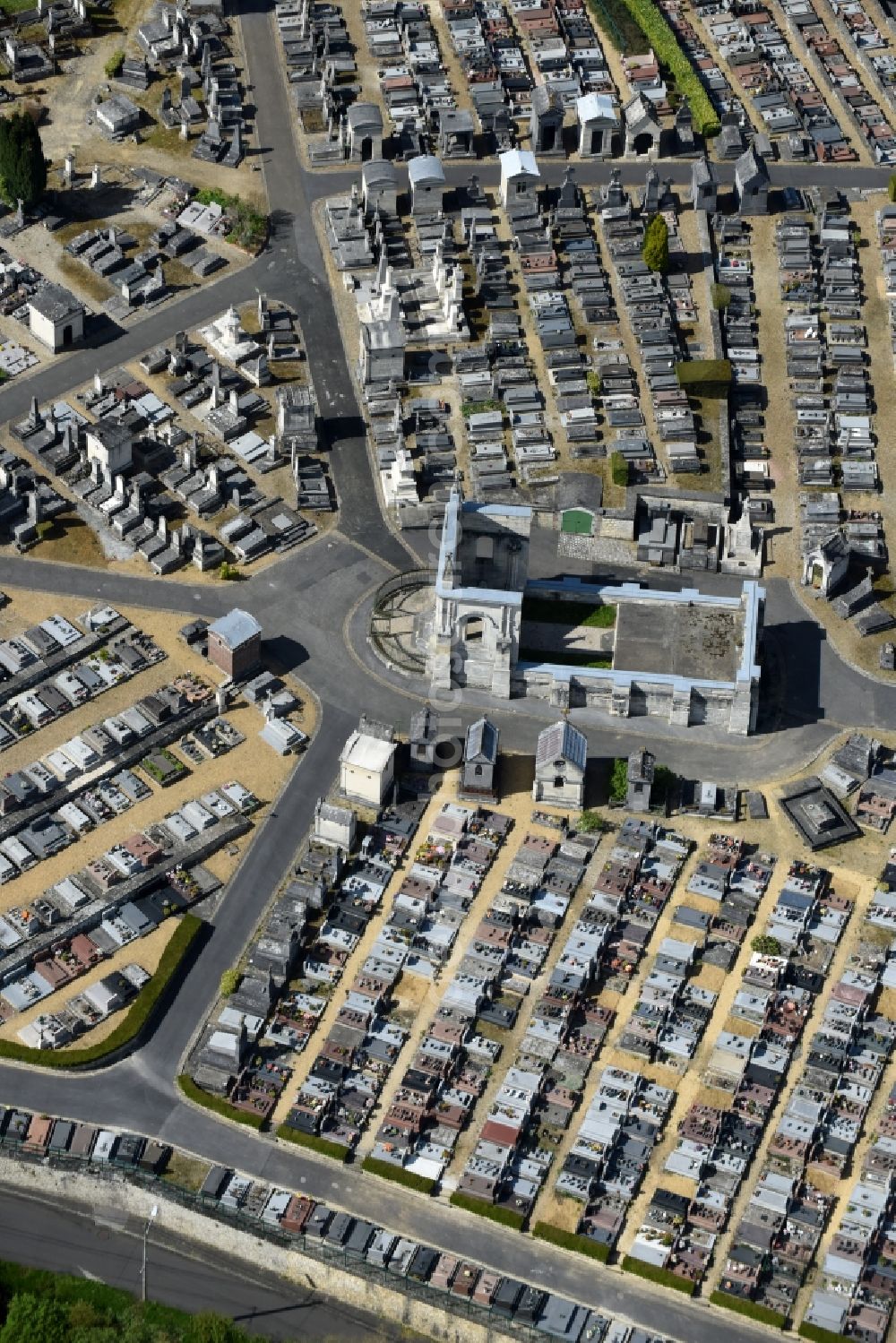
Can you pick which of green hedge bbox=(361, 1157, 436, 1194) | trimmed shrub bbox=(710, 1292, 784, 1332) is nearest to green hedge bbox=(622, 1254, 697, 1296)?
trimmed shrub bbox=(710, 1292, 784, 1332)

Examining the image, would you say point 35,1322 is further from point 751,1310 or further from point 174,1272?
point 751,1310

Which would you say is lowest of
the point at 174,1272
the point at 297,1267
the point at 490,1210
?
the point at 297,1267

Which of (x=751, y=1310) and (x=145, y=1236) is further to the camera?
(x=145, y=1236)

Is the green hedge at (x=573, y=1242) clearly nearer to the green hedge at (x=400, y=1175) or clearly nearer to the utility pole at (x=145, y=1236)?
the green hedge at (x=400, y=1175)

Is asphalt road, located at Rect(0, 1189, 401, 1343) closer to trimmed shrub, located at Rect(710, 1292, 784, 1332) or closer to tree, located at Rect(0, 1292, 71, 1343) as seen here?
tree, located at Rect(0, 1292, 71, 1343)

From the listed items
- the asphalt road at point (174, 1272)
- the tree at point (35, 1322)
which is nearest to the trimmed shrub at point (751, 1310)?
the asphalt road at point (174, 1272)

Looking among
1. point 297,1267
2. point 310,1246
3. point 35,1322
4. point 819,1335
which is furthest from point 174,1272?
point 819,1335
